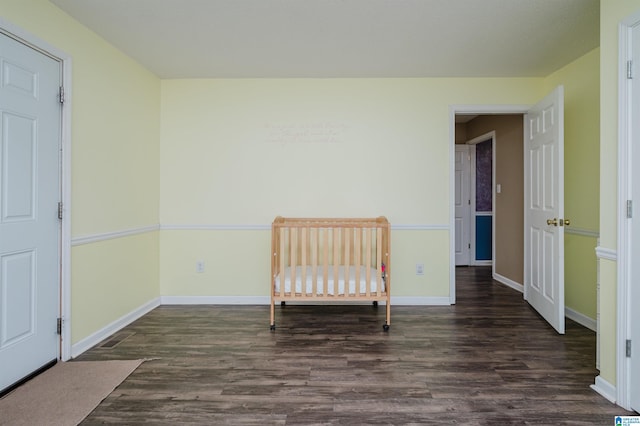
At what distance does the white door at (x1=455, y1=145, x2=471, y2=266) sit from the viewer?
18.5 ft

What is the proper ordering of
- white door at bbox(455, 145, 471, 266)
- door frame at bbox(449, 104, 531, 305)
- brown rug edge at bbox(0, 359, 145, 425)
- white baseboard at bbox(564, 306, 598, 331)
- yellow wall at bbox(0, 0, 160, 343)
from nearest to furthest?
brown rug edge at bbox(0, 359, 145, 425) < yellow wall at bbox(0, 0, 160, 343) < white baseboard at bbox(564, 306, 598, 331) < door frame at bbox(449, 104, 531, 305) < white door at bbox(455, 145, 471, 266)

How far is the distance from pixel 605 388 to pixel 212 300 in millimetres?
3014

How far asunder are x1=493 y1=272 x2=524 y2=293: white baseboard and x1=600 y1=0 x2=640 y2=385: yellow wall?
7.24 ft

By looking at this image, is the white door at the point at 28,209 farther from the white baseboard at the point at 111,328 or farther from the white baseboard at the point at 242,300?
the white baseboard at the point at 242,300

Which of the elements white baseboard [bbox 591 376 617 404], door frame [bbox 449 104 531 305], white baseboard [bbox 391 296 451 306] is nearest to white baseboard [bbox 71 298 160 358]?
white baseboard [bbox 391 296 451 306]

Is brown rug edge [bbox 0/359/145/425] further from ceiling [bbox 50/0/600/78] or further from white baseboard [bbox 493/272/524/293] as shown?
white baseboard [bbox 493/272/524/293]

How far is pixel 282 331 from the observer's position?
2.87 m

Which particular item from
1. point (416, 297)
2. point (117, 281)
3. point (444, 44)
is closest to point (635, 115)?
point (444, 44)

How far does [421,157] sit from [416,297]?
1337 mm

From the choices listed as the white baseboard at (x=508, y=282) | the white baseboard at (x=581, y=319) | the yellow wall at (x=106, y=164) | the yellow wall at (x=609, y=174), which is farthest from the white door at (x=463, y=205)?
the yellow wall at (x=106, y=164)

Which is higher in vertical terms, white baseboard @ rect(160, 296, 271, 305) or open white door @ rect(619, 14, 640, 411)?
open white door @ rect(619, 14, 640, 411)

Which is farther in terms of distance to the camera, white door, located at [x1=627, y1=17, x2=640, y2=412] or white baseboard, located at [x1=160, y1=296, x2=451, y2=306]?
white baseboard, located at [x1=160, y1=296, x2=451, y2=306]

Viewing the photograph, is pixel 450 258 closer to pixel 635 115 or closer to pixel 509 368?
pixel 509 368

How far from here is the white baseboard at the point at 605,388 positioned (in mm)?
1861
